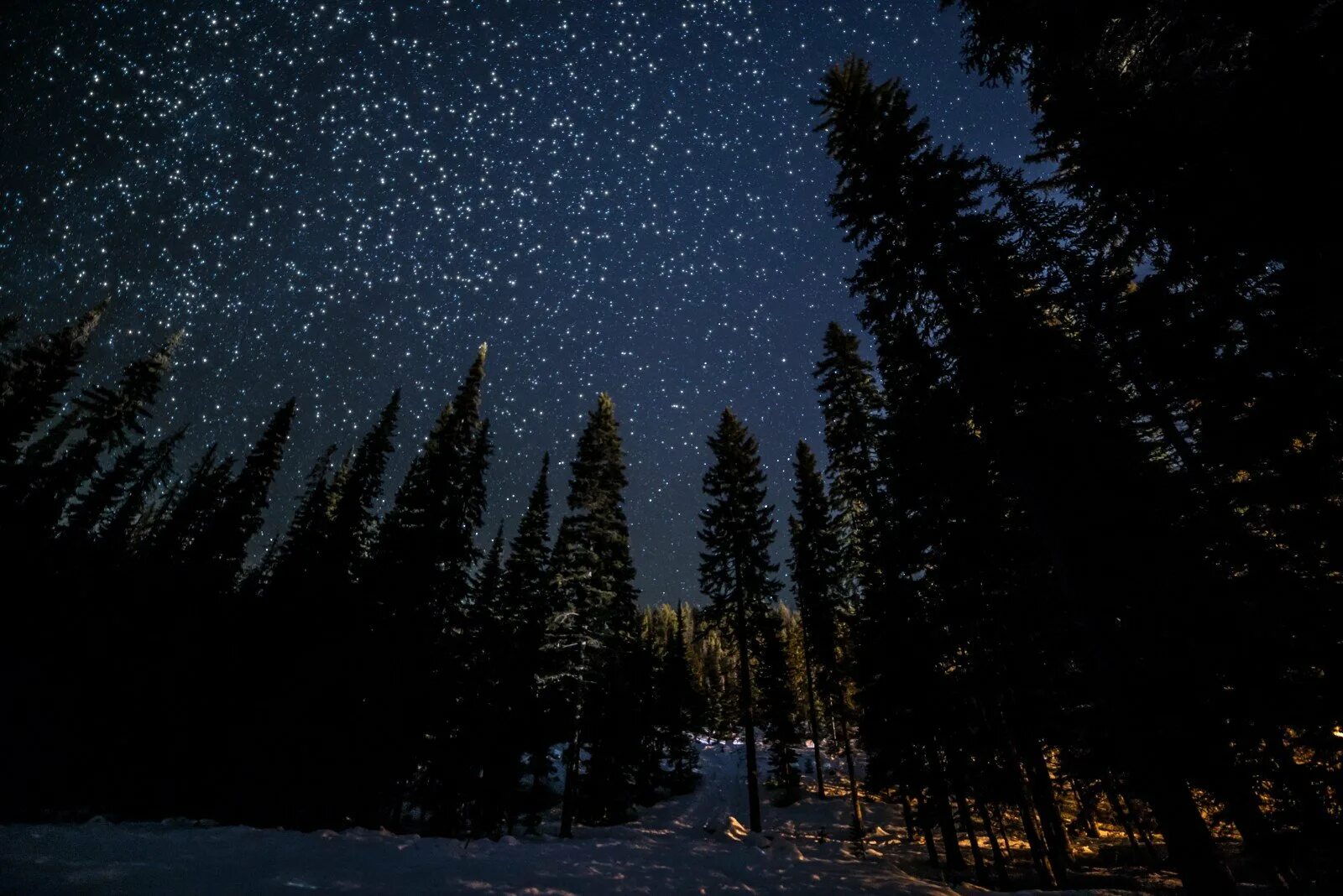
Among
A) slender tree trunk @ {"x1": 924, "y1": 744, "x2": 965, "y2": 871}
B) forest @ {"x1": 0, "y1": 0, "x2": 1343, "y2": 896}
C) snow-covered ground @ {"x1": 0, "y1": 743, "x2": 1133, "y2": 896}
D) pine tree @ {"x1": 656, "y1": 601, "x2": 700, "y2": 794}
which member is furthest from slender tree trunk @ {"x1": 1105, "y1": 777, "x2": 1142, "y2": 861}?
pine tree @ {"x1": 656, "y1": 601, "x2": 700, "y2": 794}

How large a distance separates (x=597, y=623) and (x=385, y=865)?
46.1 ft

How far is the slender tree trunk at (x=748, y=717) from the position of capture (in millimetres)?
18469

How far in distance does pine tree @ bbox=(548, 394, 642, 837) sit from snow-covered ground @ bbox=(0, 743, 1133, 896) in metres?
8.21

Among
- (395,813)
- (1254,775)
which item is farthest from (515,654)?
(1254,775)

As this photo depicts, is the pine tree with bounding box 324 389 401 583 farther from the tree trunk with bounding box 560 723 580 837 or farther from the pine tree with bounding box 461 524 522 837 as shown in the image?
the tree trunk with bounding box 560 723 580 837

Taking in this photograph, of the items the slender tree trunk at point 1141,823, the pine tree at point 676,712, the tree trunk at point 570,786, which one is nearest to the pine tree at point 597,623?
the tree trunk at point 570,786

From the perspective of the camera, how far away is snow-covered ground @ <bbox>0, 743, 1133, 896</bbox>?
214 inches

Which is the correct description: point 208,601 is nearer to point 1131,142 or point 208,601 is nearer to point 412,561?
point 412,561

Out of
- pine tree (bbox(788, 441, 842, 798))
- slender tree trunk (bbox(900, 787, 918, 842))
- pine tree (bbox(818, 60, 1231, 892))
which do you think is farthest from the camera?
pine tree (bbox(788, 441, 842, 798))

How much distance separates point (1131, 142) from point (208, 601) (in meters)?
41.1

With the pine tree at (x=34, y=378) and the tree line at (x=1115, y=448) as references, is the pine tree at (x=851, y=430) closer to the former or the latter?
the tree line at (x=1115, y=448)

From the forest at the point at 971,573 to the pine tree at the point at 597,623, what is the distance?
0.21 meters

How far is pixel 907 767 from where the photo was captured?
15.1 meters

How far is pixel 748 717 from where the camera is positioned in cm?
1902
